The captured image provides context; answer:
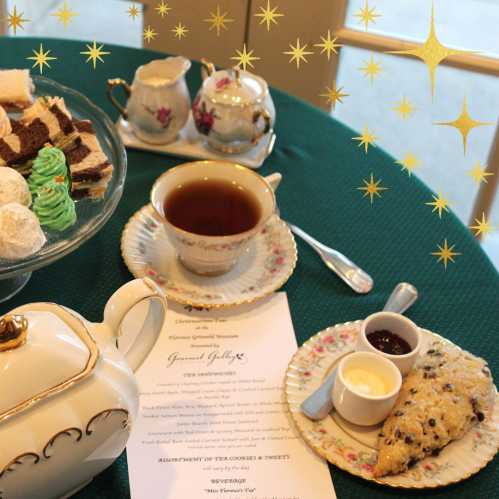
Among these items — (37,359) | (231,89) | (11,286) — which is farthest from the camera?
(231,89)

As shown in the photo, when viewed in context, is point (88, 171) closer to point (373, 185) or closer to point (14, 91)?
point (14, 91)

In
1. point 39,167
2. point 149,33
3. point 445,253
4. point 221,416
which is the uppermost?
point 149,33

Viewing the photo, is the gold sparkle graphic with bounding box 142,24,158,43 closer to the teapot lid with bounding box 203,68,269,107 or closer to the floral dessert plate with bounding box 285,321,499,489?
the teapot lid with bounding box 203,68,269,107

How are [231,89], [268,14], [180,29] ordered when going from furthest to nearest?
[231,89], [180,29], [268,14]

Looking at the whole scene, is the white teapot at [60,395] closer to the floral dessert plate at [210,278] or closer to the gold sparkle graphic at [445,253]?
the floral dessert plate at [210,278]

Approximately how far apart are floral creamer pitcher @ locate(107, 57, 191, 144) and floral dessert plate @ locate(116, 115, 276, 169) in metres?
0.01

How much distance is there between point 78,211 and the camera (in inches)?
38.3

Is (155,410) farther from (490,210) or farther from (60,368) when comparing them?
(490,210)

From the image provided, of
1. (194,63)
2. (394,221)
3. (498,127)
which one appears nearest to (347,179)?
(394,221)

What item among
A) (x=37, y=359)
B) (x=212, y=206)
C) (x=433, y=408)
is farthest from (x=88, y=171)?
(x=433, y=408)

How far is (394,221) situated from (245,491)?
21.9 inches

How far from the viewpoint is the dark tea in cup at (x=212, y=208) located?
1.03 m

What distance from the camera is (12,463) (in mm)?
599

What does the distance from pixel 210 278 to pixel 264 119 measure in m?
0.34
